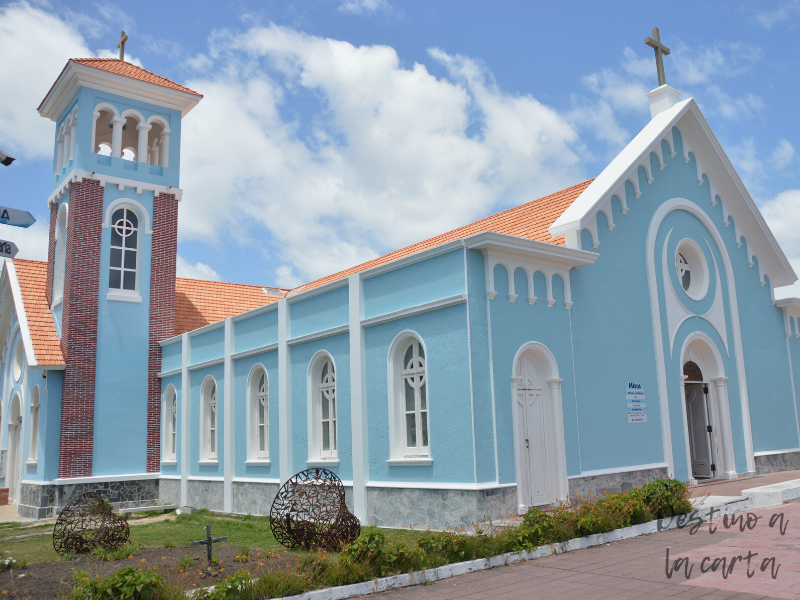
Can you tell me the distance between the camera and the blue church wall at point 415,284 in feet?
39.2

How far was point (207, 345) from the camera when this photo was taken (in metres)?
19.0

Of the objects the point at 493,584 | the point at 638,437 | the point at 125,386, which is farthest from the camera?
the point at 125,386

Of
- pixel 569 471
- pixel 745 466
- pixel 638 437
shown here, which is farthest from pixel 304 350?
pixel 745 466

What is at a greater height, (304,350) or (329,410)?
(304,350)

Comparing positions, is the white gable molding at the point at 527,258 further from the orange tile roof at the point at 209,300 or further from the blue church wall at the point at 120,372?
the orange tile roof at the point at 209,300

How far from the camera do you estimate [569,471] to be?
12.6 meters

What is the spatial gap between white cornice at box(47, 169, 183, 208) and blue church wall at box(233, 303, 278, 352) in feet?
19.4

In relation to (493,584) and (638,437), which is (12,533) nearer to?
(493,584)

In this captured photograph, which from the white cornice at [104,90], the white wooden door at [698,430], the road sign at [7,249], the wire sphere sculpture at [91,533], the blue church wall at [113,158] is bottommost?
Answer: the wire sphere sculpture at [91,533]

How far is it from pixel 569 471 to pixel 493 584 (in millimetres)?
5324

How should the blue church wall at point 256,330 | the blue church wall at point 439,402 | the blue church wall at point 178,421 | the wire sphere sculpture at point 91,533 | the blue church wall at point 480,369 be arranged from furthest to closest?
the blue church wall at point 178,421 < the blue church wall at point 256,330 < the blue church wall at point 439,402 < the blue church wall at point 480,369 < the wire sphere sculpture at point 91,533

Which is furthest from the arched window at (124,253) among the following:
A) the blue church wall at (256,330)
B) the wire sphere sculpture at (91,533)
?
the wire sphere sculpture at (91,533)

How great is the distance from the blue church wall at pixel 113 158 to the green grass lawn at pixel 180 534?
9878mm

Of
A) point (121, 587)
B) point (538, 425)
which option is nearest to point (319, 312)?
point (538, 425)
